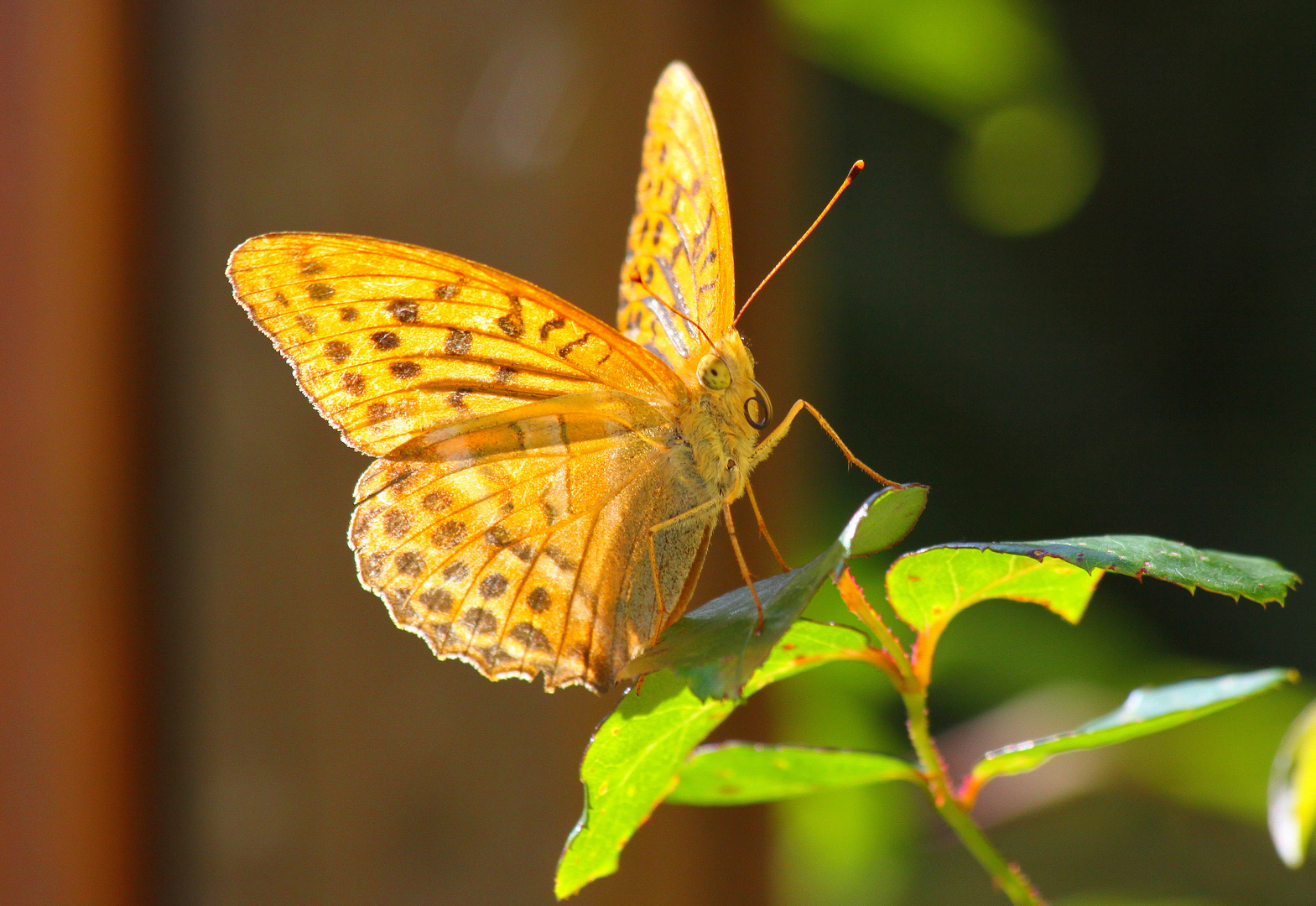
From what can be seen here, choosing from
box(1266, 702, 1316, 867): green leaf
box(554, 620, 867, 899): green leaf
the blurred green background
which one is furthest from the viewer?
the blurred green background

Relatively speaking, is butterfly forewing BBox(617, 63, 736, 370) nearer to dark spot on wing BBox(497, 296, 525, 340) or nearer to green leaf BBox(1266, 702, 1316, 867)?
dark spot on wing BBox(497, 296, 525, 340)

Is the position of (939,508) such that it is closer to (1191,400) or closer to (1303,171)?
(1191,400)

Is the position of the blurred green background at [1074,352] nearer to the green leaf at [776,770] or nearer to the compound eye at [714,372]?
the compound eye at [714,372]

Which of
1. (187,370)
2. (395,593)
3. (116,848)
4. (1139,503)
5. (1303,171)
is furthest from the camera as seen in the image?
(1139,503)

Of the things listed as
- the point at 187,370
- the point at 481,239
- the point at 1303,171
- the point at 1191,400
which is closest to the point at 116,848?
the point at 187,370

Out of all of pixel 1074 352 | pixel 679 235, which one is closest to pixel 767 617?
pixel 679 235

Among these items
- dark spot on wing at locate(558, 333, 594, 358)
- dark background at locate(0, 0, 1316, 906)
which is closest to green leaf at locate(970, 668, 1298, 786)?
dark spot on wing at locate(558, 333, 594, 358)

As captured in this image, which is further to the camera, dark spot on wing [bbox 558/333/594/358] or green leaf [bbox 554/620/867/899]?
dark spot on wing [bbox 558/333/594/358]

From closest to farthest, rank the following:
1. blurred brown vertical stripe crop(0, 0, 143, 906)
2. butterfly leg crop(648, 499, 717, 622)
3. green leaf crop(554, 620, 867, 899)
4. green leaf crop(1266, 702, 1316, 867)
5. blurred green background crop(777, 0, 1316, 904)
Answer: green leaf crop(1266, 702, 1316, 867), green leaf crop(554, 620, 867, 899), butterfly leg crop(648, 499, 717, 622), blurred brown vertical stripe crop(0, 0, 143, 906), blurred green background crop(777, 0, 1316, 904)
